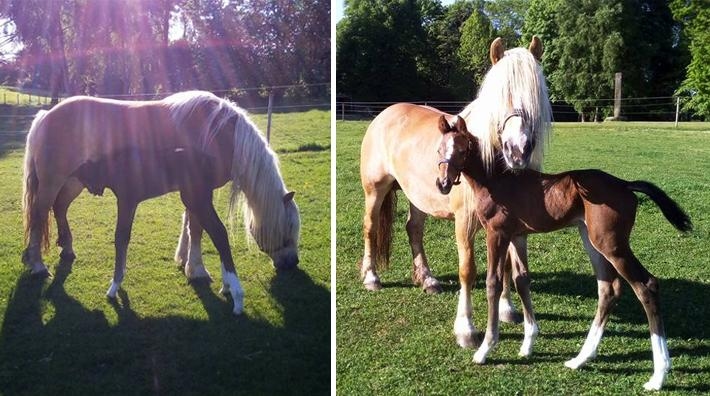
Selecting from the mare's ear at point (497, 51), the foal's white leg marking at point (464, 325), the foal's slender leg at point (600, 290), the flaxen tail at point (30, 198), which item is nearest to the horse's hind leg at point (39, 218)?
the flaxen tail at point (30, 198)

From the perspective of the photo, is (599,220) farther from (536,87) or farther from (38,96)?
(38,96)

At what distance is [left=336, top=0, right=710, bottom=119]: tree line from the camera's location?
175cm

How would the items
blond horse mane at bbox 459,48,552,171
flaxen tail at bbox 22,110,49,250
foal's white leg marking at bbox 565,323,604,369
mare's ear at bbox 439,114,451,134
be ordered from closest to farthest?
blond horse mane at bbox 459,48,552,171 < mare's ear at bbox 439,114,451,134 < foal's white leg marking at bbox 565,323,604,369 < flaxen tail at bbox 22,110,49,250

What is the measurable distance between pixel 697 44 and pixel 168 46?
1727mm

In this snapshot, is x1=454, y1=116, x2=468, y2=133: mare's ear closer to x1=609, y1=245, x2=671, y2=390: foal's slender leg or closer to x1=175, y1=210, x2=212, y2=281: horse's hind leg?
x1=609, y1=245, x2=671, y2=390: foal's slender leg

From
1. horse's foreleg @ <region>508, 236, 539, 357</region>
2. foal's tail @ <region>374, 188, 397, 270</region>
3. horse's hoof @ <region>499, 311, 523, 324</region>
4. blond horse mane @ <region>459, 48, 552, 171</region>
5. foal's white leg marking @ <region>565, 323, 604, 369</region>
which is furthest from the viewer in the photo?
foal's tail @ <region>374, 188, 397, 270</region>

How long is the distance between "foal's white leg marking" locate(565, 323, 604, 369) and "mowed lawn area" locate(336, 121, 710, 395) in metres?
0.03

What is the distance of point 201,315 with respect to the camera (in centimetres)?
222

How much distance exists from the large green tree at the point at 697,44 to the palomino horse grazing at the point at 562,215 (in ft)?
1.28

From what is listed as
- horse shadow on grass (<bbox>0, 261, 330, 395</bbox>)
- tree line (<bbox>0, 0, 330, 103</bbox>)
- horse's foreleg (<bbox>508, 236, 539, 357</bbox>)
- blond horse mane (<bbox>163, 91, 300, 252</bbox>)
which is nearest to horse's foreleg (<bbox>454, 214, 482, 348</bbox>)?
horse's foreleg (<bbox>508, 236, 539, 357</bbox>)

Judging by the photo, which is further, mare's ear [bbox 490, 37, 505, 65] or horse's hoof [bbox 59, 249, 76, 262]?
horse's hoof [bbox 59, 249, 76, 262]

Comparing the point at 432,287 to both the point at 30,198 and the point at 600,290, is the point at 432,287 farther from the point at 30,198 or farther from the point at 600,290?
the point at 30,198

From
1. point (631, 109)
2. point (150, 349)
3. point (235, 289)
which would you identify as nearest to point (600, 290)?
point (631, 109)

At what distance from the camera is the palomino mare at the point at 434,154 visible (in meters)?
1.52
